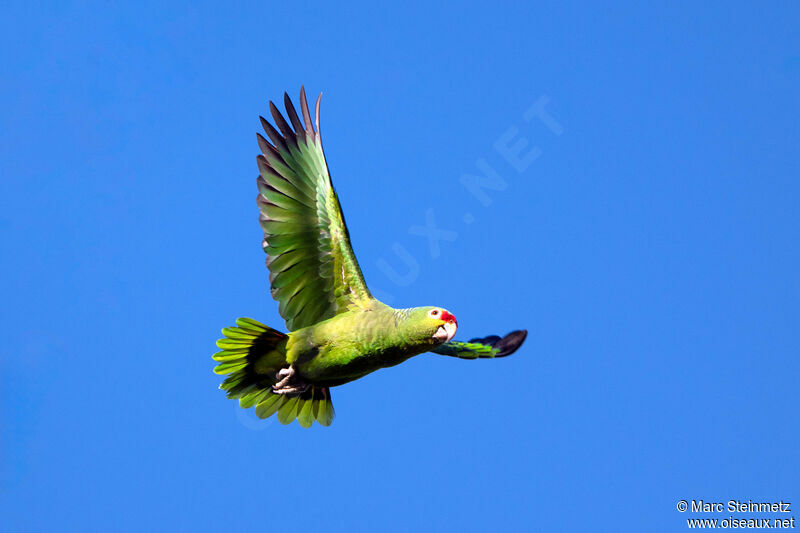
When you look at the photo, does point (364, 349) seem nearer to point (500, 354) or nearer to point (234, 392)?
point (234, 392)

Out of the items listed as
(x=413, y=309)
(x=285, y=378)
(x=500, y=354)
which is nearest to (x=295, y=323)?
(x=285, y=378)

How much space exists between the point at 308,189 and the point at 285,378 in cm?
244

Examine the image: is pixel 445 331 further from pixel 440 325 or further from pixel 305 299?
pixel 305 299

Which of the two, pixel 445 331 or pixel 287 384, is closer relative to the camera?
pixel 445 331

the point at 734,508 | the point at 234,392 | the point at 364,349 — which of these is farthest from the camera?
the point at 734,508

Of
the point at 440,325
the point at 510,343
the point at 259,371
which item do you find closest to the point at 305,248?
the point at 259,371

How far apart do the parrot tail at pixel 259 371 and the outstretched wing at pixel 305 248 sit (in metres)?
0.42

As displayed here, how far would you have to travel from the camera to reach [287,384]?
12195mm

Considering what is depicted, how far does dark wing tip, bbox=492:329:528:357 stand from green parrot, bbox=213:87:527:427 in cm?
230

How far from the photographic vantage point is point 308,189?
40.2 ft

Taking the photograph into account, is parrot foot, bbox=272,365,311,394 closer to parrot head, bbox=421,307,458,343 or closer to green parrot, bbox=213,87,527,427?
green parrot, bbox=213,87,527,427

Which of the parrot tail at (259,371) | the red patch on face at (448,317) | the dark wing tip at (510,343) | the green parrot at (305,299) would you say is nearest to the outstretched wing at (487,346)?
the dark wing tip at (510,343)

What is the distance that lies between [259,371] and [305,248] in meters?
1.70

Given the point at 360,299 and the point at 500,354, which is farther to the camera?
the point at 500,354
